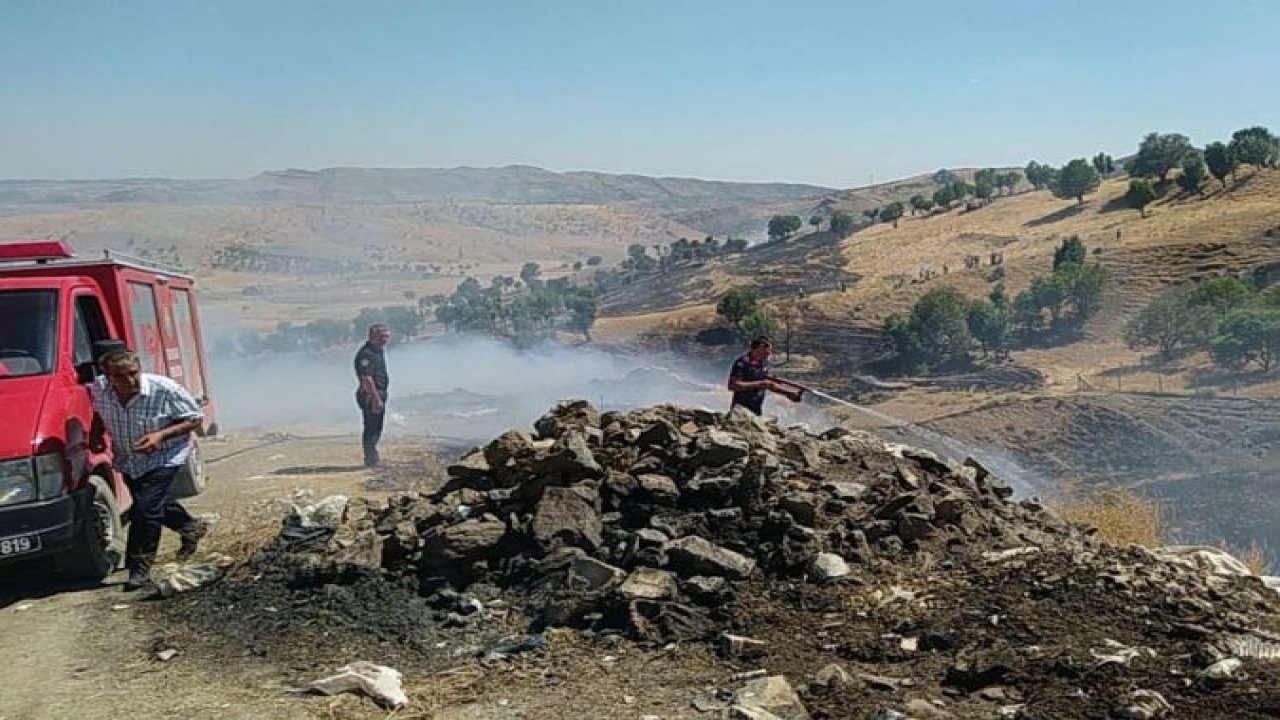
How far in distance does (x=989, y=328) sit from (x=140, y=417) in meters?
42.3

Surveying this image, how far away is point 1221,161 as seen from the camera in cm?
6178

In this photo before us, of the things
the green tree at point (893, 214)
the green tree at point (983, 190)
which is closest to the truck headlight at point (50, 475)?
the green tree at point (893, 214)

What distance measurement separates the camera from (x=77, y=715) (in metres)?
4.81

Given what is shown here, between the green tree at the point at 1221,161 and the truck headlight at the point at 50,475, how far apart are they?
67.5 metres

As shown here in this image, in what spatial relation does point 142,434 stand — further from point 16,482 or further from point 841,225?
point 841,225

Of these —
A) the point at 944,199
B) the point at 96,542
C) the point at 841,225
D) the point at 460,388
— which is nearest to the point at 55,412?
the point at 96,542

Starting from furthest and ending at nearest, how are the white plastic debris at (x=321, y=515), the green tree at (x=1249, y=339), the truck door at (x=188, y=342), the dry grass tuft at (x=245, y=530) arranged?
the green tree at (x=1249, y=339) → the truck door at (x=188, y=342) → the dry grass tuft at (x=245, y=530) → the white plastic debris at (x=321, y=515)

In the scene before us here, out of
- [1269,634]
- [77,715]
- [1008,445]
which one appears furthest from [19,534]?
[1008,445]

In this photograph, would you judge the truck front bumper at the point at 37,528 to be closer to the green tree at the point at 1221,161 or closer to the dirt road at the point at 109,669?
the dirt road at the point at 109,669

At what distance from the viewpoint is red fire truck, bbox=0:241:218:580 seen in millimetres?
6062

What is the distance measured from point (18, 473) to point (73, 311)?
1.54 m

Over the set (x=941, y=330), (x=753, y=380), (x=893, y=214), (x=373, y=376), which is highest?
(x=753, y=380)

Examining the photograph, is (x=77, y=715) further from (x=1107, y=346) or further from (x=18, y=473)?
(x=1107, y=346)

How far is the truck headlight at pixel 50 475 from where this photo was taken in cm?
612
